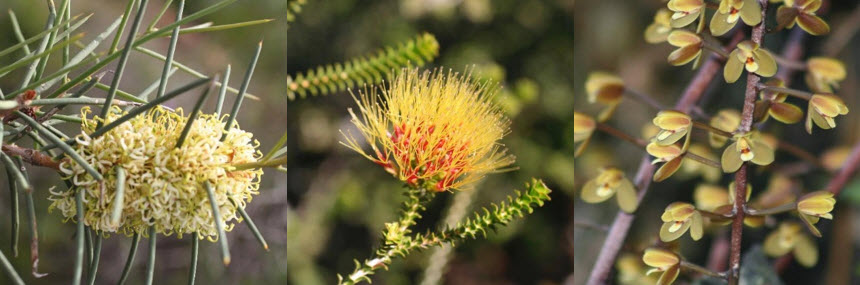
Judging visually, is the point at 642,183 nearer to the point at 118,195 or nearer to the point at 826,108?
the point at 826,108

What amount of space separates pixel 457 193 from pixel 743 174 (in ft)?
0.60

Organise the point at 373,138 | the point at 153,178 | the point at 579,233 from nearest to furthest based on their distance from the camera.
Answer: the point at 153,178
the point at 373,138
the point at 579,233

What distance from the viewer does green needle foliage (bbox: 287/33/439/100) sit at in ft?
1.55

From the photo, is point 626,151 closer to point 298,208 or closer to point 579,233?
point 579,233

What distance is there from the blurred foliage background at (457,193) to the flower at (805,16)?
0.16 metres

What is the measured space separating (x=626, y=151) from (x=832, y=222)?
20 cm

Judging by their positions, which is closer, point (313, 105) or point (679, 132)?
point (679, 132)

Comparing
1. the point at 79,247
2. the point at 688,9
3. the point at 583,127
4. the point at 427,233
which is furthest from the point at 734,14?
the point at 79,247

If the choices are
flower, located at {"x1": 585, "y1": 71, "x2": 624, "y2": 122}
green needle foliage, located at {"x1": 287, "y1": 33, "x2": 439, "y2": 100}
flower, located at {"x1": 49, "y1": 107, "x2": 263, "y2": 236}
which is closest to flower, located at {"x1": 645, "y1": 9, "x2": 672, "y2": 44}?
flower, located at {"x1": 585, "y1": 71, "x2": 624, "y2": 122}

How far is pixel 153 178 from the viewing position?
1.05 ft

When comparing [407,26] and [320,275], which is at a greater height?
[407,26]

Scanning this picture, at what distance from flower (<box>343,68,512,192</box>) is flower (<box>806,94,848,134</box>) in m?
0.19

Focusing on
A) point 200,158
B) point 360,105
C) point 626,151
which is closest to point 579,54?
point 626,151

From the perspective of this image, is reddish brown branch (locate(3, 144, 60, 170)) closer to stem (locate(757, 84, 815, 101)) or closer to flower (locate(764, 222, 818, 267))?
stem (locate(757, 84, 815, 101))
